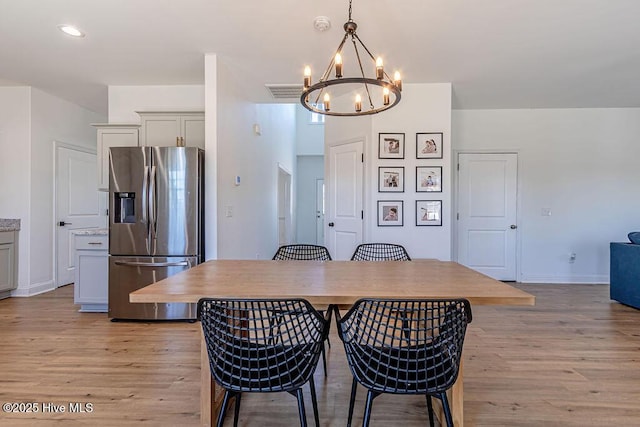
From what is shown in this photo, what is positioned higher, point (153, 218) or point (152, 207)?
point (152, 207)

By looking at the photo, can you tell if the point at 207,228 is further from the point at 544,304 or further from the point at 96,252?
the point at 544,304

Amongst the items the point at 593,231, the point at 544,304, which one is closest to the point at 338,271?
the point at 544,304

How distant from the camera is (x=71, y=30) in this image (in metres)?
2.80

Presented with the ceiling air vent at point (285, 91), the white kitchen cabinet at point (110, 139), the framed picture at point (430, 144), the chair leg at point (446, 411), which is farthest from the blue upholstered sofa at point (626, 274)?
the white kitchen cabinet at point (110, 139)

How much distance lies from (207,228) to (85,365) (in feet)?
4.64

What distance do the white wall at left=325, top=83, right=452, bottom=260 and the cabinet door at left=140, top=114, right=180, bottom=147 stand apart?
2238mm

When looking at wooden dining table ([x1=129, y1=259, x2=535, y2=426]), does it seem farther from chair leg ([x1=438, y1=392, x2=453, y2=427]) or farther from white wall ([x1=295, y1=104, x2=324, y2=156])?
white wall ([x1=295, y1=104, x2=324, y2=156])

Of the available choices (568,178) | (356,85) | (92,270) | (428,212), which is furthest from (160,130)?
(568,178)

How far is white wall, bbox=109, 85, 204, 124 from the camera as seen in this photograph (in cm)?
405

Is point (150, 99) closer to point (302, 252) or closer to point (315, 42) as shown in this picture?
point (315, 42)

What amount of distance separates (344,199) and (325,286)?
9.65 ft

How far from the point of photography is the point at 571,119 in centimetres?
490

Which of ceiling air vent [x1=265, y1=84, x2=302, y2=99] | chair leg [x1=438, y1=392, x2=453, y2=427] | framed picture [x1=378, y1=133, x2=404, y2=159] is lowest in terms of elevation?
chair leg [x1=438, y1=392, x2=453, y2=427]

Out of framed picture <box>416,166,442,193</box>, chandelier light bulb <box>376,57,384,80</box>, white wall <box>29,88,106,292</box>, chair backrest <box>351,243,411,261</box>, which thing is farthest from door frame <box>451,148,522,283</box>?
white wall <box>29,88,106,292</box>
